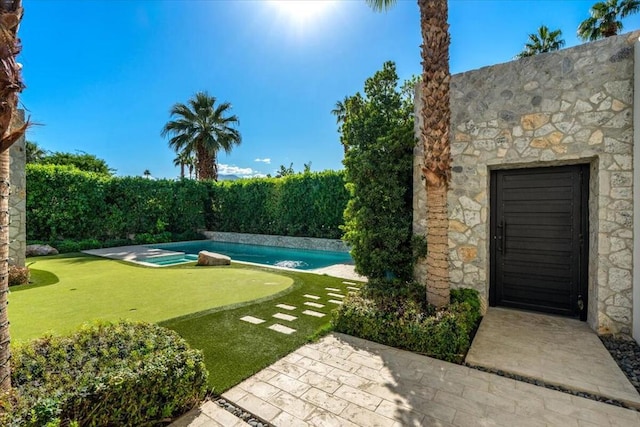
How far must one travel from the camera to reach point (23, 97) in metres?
2.45

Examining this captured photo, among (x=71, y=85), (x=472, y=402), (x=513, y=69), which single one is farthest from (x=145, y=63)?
(x=472, y=402)

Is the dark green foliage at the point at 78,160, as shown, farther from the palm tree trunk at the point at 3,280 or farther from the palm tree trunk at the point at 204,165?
the palm tree trunk at the point at 3,280

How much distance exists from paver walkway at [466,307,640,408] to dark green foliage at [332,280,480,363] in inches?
12.7

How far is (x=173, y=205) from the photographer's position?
65.9 feet

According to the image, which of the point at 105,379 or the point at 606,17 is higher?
the point at 606,17

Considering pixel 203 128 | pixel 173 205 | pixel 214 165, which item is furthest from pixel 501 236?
pixel 214 165

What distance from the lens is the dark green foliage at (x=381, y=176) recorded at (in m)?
6.48

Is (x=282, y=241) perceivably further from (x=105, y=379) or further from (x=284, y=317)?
(x=105, y=379)

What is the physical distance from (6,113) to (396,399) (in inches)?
173

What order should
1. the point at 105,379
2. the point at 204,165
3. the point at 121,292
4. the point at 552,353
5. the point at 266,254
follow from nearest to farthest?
1. the point at 105,379
2. the point at 552,353
3. the point at 121,292
4. the point at 266,254
5. the point at 204,165

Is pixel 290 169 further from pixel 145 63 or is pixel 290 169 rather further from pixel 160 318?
pixel 160 318

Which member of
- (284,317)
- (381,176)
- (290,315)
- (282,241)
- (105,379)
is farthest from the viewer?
(282,241)

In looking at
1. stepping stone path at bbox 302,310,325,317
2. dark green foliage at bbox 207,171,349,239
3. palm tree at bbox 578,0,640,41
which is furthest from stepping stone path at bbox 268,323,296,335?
palm tree at bbox 578,0,640,41

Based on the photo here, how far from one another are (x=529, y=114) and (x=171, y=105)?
22279 mm
